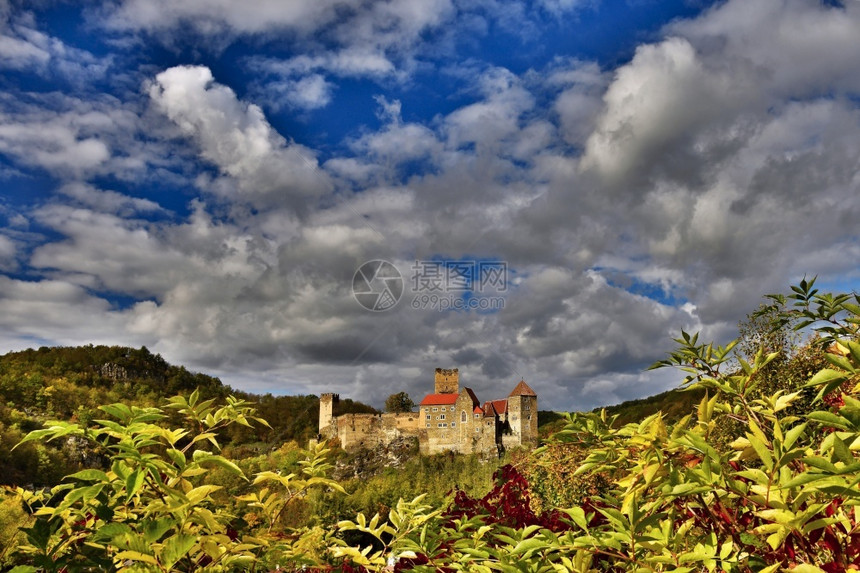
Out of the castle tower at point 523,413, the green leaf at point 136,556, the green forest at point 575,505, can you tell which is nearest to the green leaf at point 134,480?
the green forest at point 575,505

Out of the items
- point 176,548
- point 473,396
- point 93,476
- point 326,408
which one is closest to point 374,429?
point 326,408

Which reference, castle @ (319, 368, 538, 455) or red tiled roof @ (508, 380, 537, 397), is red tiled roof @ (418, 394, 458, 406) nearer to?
castle @ (319, 368, 538, 455)

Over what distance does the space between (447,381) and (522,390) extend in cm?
1144

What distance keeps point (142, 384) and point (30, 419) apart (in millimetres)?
27410

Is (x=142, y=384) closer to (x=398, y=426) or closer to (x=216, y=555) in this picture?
(x=398, y=426)

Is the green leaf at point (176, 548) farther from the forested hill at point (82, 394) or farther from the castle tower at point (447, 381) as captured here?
the castle tower at point (447, 381)

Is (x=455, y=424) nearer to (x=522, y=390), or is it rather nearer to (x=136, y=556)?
(x=522, y=390)

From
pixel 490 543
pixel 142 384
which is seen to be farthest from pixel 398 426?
pixel 490 543

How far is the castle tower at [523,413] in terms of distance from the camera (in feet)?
172

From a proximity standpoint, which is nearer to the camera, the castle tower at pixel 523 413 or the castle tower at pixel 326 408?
the castle tower at pixel 523 413

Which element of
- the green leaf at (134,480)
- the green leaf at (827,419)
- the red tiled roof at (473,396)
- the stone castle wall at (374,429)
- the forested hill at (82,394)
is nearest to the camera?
the green leaf at (827,419)

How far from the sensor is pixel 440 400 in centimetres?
5616

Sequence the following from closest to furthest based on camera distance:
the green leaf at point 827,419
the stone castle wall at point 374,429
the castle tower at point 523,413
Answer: the green leaf at point 827,419
the castle tower at point 523,413
the stone castle wall at point 374,429

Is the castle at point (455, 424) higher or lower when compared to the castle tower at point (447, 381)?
lower
